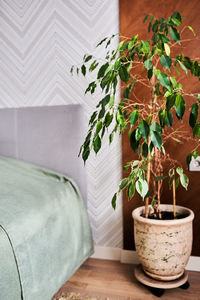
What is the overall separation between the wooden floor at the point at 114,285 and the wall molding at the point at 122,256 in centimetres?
4

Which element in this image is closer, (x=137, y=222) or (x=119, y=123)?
(x=119, y=123)

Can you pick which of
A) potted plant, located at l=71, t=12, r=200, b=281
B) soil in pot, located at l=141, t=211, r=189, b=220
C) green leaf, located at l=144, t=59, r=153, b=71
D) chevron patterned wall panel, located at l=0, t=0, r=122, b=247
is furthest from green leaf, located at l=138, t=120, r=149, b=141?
chevron patterned wall panel, located at l=0, t=0, r=122, b=247

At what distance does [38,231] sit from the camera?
1357mm

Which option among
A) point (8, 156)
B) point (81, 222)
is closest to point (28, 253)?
point (81, 222)

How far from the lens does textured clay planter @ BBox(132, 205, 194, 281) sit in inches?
59.6

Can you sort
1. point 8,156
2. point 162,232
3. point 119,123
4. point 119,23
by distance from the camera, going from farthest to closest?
point 8,156, point 119,23, point 162,232, point 119,123

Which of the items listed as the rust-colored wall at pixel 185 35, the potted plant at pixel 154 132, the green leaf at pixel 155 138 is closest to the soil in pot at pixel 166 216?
the potted plant at pixel 154 132

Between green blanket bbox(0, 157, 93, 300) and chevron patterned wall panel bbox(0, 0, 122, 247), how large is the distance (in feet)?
0.65

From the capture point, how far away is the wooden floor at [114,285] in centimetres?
159

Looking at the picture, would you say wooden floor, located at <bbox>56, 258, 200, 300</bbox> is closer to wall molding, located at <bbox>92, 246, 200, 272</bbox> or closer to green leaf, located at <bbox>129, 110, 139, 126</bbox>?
wall molding, located at <bbox>92, 246, 200, 272</bbox>

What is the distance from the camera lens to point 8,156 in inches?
83.3

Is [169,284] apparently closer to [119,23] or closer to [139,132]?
[139,132]

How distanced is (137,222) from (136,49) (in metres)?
0.88

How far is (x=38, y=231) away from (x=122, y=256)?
32.4 inches
